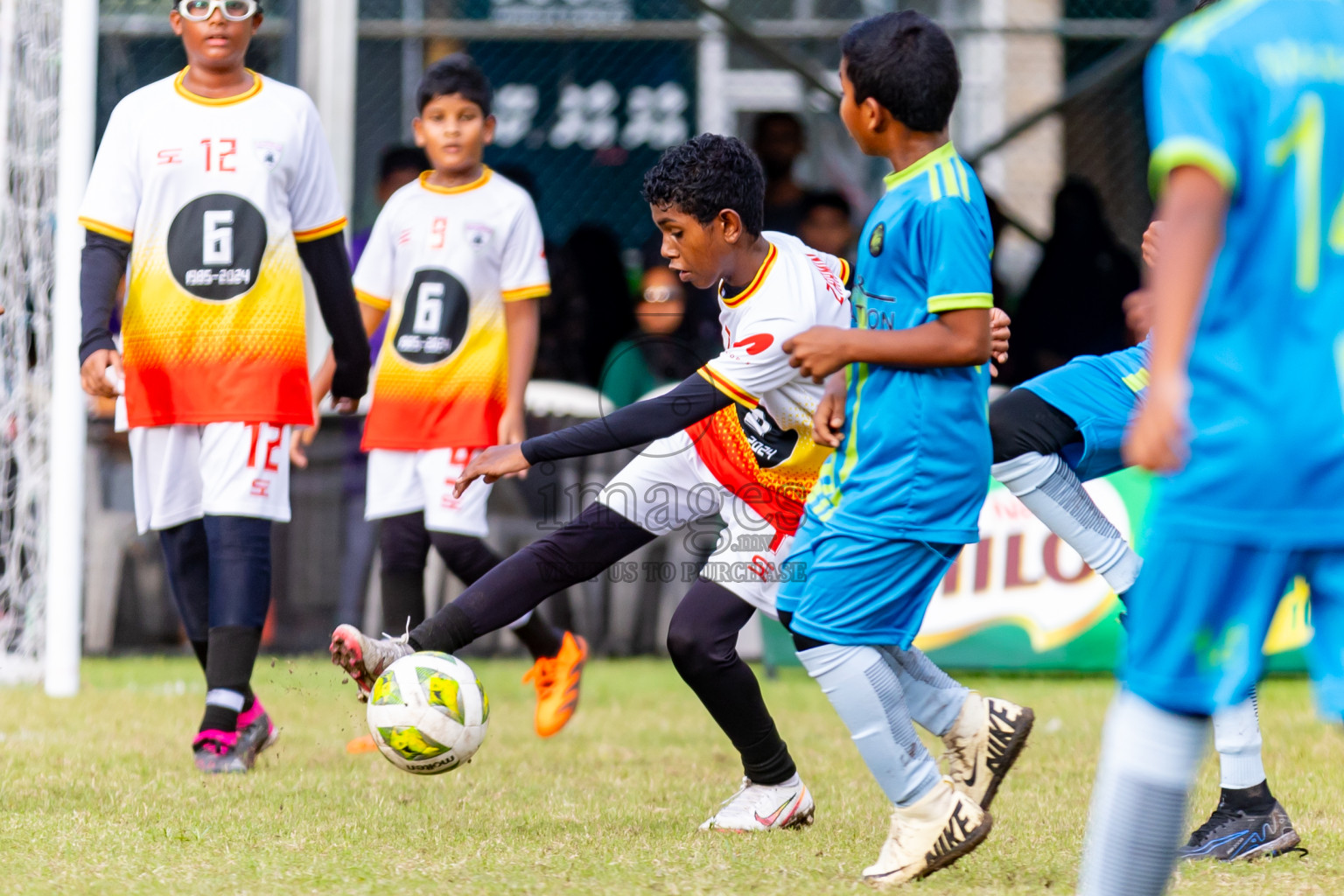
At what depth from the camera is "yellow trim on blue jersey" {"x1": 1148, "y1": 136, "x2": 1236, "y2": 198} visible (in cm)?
211

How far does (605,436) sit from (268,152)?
1826 mm

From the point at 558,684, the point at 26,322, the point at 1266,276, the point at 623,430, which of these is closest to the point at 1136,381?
the point at 623,430

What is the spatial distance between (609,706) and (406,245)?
6.69 feet

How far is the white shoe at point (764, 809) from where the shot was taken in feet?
12.8

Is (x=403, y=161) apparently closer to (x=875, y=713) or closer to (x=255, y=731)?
(x=255, y=731)

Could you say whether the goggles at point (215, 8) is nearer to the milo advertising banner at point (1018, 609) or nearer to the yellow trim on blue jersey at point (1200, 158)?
the yellow trim on blue jersey at point (1200, 158)

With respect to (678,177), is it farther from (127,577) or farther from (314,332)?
(127,577)

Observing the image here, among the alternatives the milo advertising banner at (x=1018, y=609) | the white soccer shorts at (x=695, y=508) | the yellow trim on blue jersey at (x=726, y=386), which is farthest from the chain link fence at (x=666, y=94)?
the yellow trim on blue jersey at (x=726, y=386)

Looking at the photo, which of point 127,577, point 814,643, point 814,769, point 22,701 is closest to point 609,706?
point 814,769

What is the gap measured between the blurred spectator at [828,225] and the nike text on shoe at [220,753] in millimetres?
4984

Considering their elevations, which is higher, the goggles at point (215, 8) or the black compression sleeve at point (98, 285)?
the goggles at point (215, 8)

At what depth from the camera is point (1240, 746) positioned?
361cm

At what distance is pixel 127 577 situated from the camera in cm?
780

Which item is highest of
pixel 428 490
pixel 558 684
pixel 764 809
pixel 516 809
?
pixel 428 490
